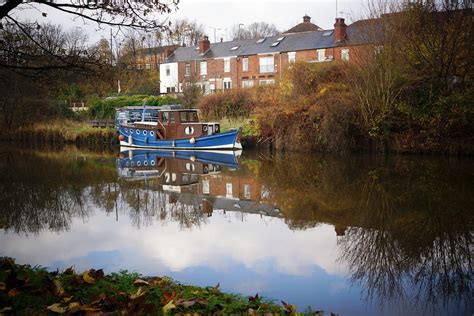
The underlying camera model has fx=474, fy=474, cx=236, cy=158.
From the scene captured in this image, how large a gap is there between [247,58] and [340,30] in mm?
9995

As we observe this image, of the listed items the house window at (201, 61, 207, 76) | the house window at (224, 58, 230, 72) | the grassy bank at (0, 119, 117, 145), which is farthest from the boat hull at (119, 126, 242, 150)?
the house window at (201, 61, 207, 76)

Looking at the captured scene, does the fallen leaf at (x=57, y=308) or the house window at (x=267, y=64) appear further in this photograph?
the house window at (x=267, y=64)

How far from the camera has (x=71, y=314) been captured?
4.14 metres

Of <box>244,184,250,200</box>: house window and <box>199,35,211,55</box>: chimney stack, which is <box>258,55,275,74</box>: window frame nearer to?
<box>199,35,211,55</box>: chimney stack

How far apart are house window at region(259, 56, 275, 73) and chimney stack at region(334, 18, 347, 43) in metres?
6.78

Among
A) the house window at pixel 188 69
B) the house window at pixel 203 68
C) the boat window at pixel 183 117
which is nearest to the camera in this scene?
the boat window at pixel 183 117

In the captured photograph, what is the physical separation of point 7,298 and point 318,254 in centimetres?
490

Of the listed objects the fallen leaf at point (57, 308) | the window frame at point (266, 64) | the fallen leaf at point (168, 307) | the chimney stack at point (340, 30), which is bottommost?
the fallen leaf at point (168, 307)

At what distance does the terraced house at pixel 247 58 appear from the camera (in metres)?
40.2

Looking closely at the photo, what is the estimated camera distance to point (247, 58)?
45.5m

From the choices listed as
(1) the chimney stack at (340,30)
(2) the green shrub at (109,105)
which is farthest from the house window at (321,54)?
(2) the green shrub at (109,105)

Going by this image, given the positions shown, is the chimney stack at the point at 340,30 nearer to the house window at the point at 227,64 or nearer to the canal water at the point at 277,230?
the house window at the point at 227,64

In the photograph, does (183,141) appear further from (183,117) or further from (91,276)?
(91,276)

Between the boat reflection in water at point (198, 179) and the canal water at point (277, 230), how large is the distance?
0.08 meters
